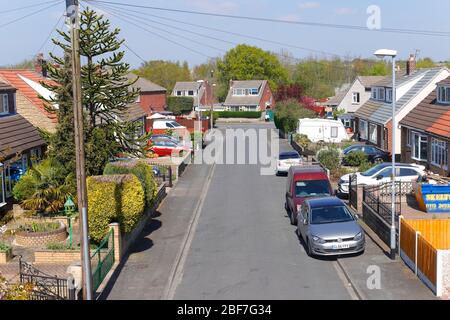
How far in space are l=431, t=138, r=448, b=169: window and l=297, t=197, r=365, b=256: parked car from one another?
13182 mm

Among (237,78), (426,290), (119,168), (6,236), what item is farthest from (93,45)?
(237,78)

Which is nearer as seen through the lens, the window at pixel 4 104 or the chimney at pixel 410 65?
the window at pixel 4 104

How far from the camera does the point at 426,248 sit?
632 inches

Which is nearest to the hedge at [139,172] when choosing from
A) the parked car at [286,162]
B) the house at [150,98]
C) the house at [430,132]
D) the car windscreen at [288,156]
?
the parked car at [286,162]

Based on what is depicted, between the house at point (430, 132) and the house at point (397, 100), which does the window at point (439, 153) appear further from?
the house at point (397, 100)

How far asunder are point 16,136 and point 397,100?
26.4 metres

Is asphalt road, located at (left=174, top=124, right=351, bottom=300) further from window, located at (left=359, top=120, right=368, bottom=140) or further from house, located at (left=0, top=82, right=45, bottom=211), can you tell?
window, located at (left=359, top=120, right=368, bottom=140)

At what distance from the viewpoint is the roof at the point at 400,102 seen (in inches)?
1592

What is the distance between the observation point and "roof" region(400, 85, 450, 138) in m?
31.9

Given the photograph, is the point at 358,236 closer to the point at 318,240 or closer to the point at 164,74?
the point at 318,240

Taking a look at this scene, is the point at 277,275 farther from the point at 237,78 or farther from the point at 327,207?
the point at 237,78

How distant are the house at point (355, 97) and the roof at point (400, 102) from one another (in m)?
13.3
